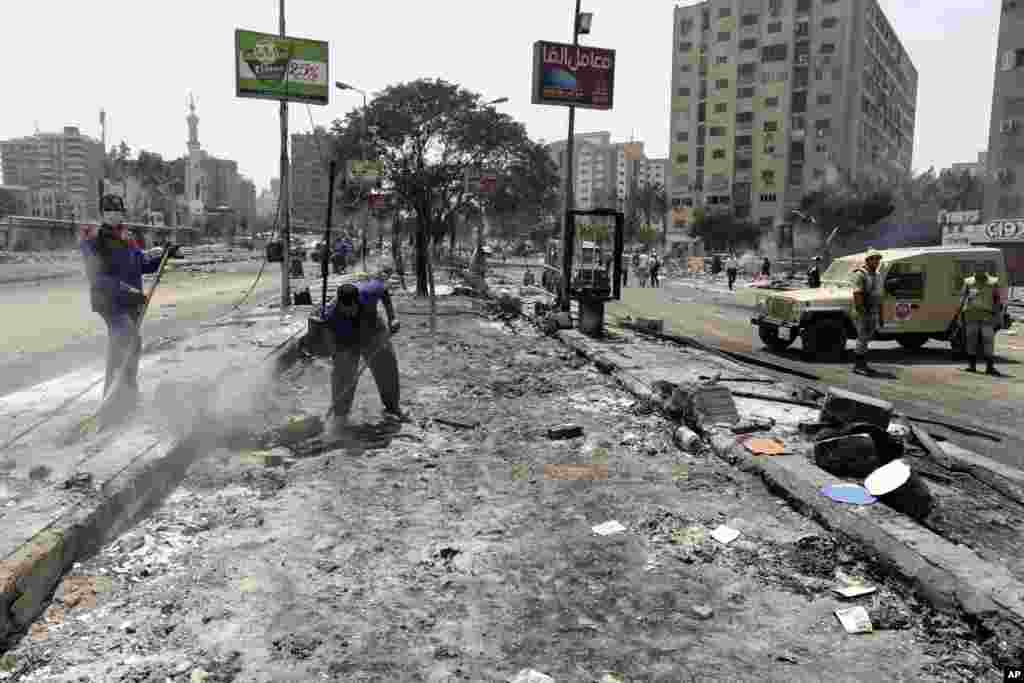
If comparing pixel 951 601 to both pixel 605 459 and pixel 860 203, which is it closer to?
pixel 605 459

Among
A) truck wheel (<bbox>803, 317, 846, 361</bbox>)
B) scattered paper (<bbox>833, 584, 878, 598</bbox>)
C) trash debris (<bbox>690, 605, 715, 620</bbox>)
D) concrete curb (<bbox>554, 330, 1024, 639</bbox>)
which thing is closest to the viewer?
concrete curb (<bbox>554, 330, 1024, 639</bbox>)

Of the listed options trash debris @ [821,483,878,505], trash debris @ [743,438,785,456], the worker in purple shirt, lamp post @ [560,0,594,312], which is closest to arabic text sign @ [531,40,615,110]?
lamp post @ [560,0,594,312]

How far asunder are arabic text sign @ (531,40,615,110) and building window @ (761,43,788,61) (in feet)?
259

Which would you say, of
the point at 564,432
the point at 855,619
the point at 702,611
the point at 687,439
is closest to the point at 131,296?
the point at 564,432

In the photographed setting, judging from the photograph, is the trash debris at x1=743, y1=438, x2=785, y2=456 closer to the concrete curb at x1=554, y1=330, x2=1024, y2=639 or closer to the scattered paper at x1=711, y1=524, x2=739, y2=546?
the concrete curb at x1=554, y1=330, x2=1024, y2=639

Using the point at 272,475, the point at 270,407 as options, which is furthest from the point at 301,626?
the point at 270,407

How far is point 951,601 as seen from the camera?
3574 mm

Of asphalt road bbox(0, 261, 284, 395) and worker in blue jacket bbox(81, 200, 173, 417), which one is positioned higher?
worker in blue jacket bbox(81, 200, 173, 417)

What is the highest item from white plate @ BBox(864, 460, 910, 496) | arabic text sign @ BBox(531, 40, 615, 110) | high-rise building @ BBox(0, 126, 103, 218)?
high-rise building @ BBox(0, 126, 103, 218)

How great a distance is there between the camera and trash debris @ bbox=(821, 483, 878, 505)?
4797 mm

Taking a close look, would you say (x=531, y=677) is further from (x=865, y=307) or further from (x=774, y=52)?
(x=774, y=52)

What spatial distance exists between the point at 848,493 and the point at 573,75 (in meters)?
14.2

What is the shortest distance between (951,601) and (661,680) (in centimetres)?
162

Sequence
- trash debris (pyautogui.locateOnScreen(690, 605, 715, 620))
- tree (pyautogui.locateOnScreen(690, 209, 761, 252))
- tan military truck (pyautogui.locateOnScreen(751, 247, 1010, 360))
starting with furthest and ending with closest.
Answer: tree (pyautogui.locateOnScreen(690, 209, 761, 252)) < tan military truck (pyautogui.locateOnScreen(751, 247, 1010, 360)) < trash debris (pyautogui.locateOnScreen(690, 605, 715, 620))
